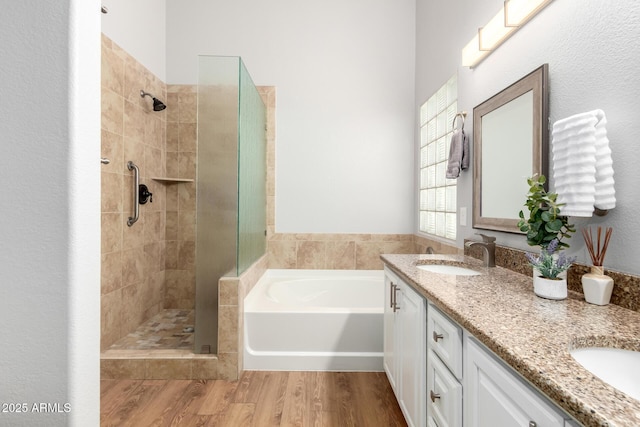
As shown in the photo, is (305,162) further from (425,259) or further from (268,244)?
(425,259)

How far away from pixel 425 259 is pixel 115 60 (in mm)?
2633

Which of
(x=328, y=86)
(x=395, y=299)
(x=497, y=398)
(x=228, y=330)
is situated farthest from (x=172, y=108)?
(x=497, y=398)

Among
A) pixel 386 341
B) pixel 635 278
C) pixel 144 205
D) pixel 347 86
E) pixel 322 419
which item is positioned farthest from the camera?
pixel 347 86

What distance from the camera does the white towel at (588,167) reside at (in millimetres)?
1036

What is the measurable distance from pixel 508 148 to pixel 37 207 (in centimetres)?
186

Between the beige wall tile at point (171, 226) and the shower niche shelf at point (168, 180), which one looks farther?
the beige wall tile at point (171, 226)

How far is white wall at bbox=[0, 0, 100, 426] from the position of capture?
83 cm

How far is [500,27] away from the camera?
5.41 feet

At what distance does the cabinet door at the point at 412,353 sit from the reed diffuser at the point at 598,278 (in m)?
0.52

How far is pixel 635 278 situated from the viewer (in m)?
0.95

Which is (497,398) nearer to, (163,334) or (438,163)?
(438,163)

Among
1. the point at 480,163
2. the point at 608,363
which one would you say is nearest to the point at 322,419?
the point at 608,363

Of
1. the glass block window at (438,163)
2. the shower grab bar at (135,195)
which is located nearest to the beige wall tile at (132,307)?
the shower grab bar at (135,195)

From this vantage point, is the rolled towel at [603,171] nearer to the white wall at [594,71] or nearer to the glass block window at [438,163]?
the white wall at [594,71]
